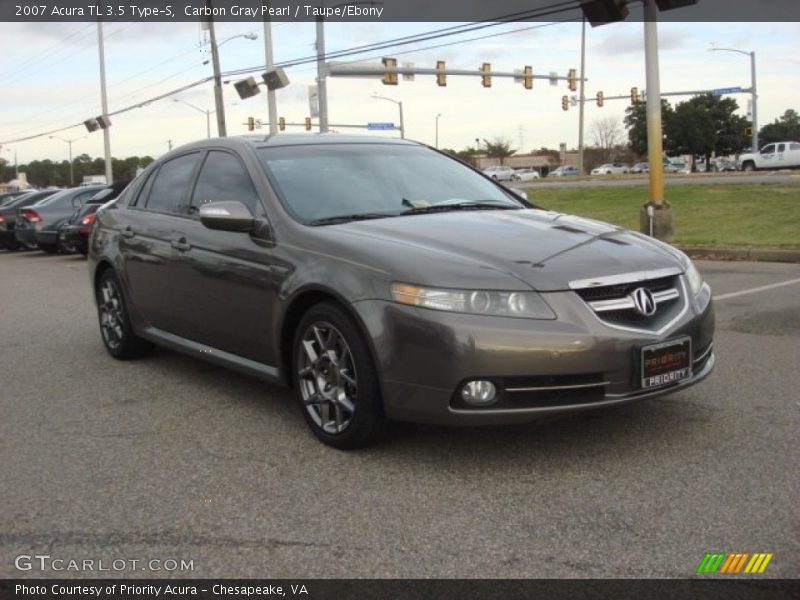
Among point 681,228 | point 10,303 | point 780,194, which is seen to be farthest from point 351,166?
point 780,194

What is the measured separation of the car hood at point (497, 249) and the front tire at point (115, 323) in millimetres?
2684

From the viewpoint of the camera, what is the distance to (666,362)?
12.7 feet

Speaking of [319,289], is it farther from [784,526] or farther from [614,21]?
[614,21]

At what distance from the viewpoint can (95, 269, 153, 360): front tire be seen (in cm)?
636

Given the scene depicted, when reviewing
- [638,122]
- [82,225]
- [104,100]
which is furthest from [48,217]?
[638,122]

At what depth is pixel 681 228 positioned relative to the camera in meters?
16.1

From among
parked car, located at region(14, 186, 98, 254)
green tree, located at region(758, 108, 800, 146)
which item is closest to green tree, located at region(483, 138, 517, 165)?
green tree, located at region(758, 108, 800, 146)

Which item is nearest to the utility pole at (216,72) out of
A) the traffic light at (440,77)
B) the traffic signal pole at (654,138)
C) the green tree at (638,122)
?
the traffic light at (440,77)

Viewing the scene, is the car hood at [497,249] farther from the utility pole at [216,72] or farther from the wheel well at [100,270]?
the utility pole at [216,72]

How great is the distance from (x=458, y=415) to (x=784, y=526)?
4.51ft

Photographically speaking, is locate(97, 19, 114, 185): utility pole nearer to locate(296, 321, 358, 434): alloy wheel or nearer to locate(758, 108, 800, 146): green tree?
locate(296, 321, 358, 434): alloy wheel

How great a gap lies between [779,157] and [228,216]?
4698 centimetres

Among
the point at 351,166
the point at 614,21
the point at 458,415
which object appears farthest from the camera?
the point at 614,21
